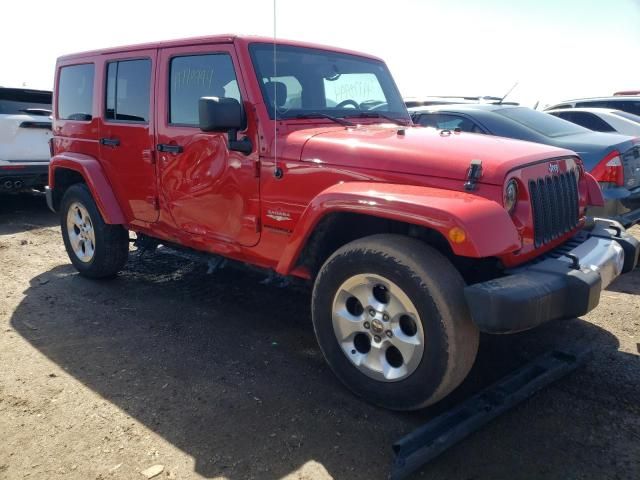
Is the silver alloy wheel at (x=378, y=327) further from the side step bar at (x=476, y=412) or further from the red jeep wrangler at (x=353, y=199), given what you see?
the side step bar at (x=476, y=412)

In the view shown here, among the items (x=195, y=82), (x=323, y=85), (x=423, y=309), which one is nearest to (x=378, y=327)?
(x=423, y=309)

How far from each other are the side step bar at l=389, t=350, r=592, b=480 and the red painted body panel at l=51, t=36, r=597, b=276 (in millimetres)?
695

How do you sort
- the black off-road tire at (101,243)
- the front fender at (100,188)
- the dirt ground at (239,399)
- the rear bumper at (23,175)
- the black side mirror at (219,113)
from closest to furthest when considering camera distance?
the dirt ground at (239,399), the black side mirror at (219,113), the front fender at (100,188), the black off-road tire at (101,243), the rear bumper at (23,175)

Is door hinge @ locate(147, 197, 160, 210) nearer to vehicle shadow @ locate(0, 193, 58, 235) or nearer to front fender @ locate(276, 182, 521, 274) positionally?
front fender @ locate(276, 182, 521, 274)

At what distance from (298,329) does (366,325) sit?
124cm

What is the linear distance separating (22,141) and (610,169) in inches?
292

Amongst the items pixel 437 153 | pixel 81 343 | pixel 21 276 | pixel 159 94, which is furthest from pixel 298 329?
pixel 21 276

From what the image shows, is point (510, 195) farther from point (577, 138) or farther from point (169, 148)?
point (577, 138)

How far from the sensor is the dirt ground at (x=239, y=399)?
259 cm

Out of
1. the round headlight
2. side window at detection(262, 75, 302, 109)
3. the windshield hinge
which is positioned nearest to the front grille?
the round headlight

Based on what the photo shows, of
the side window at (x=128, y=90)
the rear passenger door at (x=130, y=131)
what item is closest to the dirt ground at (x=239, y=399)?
the rear passenger door at (x=130, y=131)

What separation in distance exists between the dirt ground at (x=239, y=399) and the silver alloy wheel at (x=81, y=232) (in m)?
0.51

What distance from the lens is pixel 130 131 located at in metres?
4.47

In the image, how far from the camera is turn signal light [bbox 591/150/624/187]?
5.35 m
